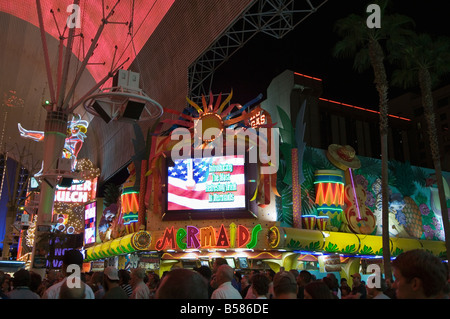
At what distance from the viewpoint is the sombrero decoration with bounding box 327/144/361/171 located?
2578 centimetres

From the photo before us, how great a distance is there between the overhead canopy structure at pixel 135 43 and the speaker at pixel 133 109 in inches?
365

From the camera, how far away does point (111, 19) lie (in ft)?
107

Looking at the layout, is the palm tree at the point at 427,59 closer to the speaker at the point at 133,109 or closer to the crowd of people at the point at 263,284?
the speaker at the point at 133,109

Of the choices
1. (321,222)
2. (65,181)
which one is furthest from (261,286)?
(321,222)

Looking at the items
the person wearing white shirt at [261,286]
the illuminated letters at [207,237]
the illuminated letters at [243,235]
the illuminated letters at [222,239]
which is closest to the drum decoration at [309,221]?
the illuminated letters at [243,235]

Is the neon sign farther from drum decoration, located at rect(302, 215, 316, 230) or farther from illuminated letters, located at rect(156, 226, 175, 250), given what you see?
drum decoration, located at rect(302, 215, 316, 230)

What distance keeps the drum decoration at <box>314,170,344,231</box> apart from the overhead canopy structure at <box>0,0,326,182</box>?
8766 millimetres

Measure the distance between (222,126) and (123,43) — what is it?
15006 millimetres

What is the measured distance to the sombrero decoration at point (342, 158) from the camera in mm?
25781

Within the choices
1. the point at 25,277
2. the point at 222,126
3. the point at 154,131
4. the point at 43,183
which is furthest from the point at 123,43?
the point at 25,277

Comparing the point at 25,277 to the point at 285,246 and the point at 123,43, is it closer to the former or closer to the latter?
the point at 285,246

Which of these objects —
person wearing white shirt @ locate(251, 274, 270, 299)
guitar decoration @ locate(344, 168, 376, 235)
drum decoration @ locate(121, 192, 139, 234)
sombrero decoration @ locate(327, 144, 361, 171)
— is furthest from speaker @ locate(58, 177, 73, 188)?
guitar decoration @ locate(344, 168, 376, 235)

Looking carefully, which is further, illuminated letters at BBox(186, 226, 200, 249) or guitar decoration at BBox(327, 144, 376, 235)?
guitar decoration at BBox(327, 144, 376, 235)

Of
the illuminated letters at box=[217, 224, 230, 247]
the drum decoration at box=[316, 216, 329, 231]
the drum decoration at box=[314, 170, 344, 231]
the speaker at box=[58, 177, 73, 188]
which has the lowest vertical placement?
the illuminated letters at box=[217, 224, 230, 247]
